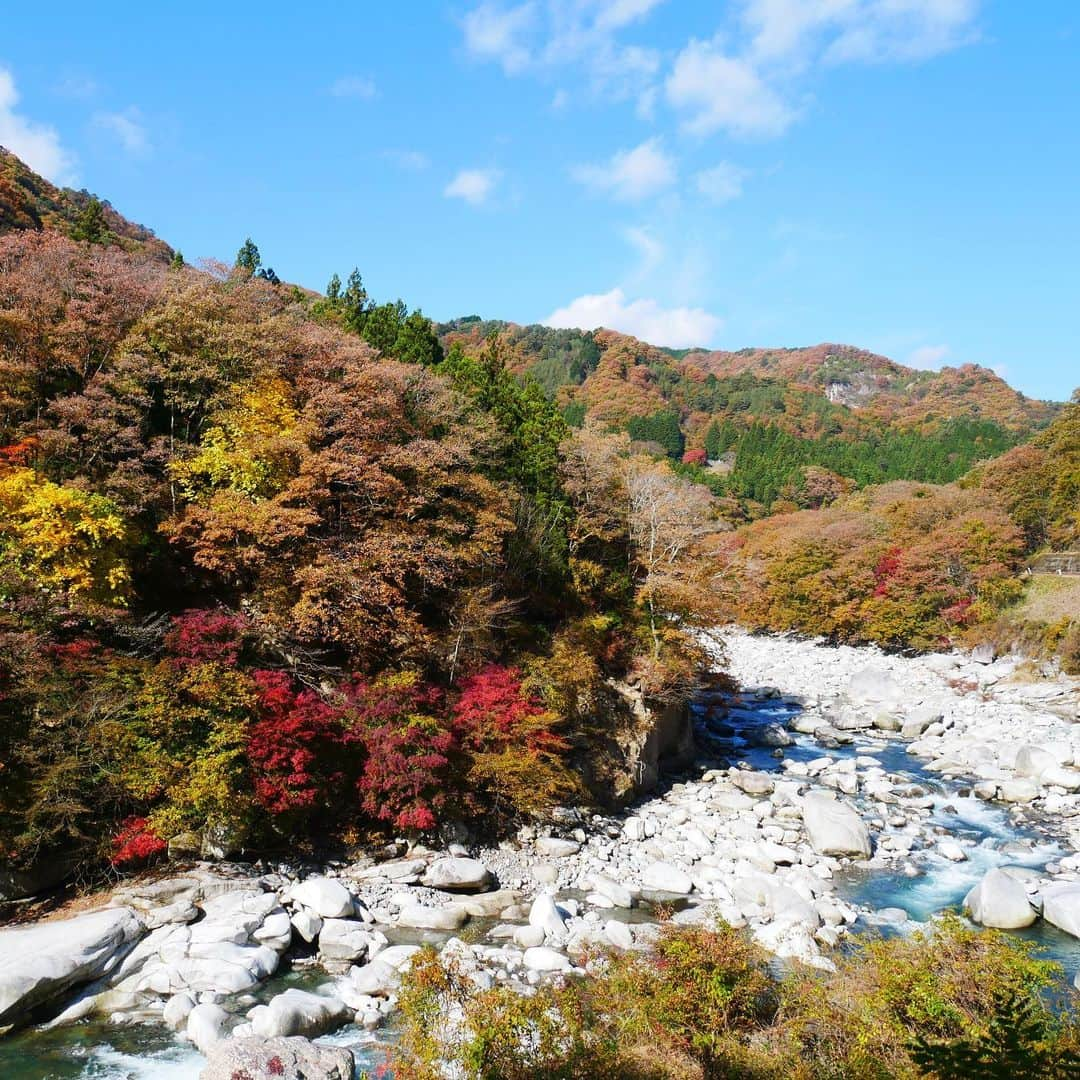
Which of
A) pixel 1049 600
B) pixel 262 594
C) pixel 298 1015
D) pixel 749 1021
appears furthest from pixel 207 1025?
pixel 1049 600

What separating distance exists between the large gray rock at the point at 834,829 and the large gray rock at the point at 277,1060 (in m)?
13.4

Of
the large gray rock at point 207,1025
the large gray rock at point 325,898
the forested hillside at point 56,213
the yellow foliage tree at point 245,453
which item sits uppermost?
the forested hillside at point 56,213

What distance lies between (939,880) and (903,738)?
1414 centimetres

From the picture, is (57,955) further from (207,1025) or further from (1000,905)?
(1000,905)

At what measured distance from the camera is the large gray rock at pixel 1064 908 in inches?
568

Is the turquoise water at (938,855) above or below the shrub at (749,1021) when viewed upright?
below

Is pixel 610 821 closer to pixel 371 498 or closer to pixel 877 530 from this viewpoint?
pixel 371 498

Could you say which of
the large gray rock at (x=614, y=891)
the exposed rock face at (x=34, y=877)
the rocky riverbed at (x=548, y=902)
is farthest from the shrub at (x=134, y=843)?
the large gray rock at (x=614, y=891)

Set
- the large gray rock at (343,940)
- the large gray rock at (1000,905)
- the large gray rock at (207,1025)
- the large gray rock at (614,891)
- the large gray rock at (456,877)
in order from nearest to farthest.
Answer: the large gray rock at (207,1025) < the large gray rock at (343,940) < the large gray rock at (1000,905) < the large gray rock at (456,877) < the large gray rock at (614,891)

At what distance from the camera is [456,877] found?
1544 cm

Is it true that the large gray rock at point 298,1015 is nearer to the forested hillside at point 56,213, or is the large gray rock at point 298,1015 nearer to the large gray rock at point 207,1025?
the large gray rock at point 207,1025

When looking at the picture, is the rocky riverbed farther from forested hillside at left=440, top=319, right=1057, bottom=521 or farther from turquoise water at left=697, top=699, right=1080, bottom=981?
forested hillside at left=440, top=319, right=1057, bottom=521

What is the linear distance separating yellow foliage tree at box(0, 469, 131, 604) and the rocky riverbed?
6392mm

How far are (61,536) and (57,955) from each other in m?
8.02
